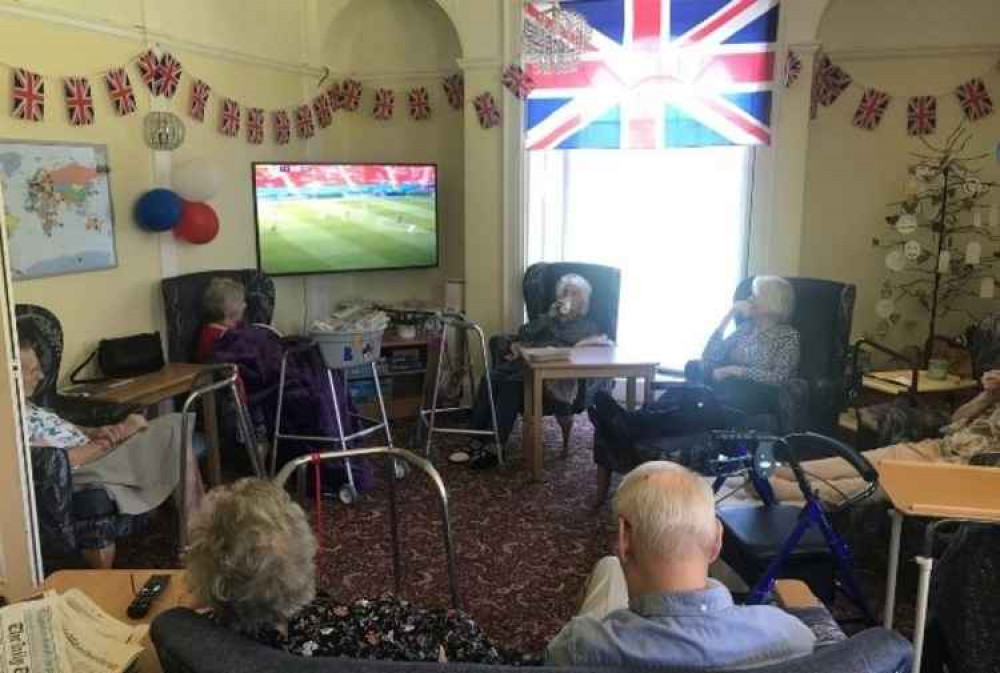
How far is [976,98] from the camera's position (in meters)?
4.66

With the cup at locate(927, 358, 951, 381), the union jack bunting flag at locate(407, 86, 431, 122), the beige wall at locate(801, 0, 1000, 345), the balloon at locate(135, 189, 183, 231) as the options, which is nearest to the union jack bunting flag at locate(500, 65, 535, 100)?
the union jack bunting flag at locate(407, 86, 431, 122)

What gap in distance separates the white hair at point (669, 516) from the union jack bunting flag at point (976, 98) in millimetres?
4253

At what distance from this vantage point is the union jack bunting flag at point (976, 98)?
15.3 ft

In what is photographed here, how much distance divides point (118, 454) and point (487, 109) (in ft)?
9.98

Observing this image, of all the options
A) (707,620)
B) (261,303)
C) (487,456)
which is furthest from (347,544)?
(707,620)

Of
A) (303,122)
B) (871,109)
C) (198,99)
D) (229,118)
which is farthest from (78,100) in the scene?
(871,109)

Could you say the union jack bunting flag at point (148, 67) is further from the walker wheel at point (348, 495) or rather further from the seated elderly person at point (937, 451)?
the seated elderly person at point (937, 451)

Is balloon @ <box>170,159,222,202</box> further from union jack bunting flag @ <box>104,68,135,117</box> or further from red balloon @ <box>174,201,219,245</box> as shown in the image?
union jack bunting flag @ <box>104,68,135,117</box>

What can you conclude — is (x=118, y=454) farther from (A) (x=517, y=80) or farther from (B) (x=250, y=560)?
(A) (x=517, y=80)

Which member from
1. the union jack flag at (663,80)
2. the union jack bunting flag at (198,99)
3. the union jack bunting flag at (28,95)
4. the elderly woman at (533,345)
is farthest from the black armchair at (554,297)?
the union jack bunting flag at (28,95)

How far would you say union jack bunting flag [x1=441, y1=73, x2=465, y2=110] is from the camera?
535 cm

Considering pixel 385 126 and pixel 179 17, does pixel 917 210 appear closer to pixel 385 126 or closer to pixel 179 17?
pixel 385 126

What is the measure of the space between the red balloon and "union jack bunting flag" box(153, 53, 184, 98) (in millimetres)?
581

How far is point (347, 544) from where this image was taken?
11.4ft
